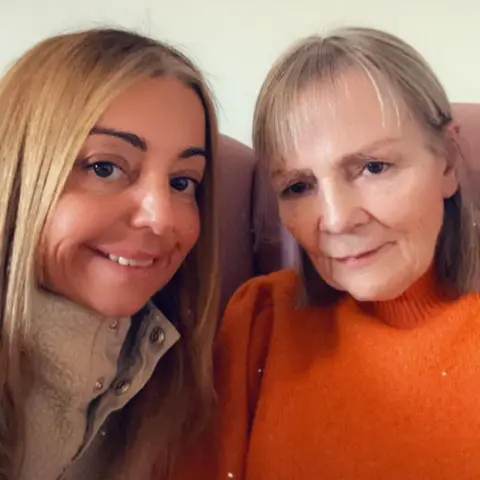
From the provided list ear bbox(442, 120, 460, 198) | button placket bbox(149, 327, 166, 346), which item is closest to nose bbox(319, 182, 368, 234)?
ear bbox(442, 120, 460, 198)

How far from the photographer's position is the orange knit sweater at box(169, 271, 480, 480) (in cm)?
92

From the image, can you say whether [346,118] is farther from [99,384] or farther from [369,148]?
[99,384]

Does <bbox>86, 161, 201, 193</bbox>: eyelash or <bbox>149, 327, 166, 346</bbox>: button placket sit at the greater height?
<bbox>86, 161, 201, 193</bbox>: eyelash

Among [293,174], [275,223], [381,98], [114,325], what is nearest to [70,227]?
[114,325]

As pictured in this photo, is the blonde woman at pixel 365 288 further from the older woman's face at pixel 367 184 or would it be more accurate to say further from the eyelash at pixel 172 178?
the eyelash at pixel 172 178

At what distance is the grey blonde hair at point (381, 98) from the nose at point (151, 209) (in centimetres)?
18

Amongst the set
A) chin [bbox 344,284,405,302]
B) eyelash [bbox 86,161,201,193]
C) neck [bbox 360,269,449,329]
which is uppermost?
eyelash [bbox 86,161,201,193]

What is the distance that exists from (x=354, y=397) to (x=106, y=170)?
0.41 metres

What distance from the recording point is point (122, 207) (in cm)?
82

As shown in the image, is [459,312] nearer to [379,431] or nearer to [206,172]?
[379,431]

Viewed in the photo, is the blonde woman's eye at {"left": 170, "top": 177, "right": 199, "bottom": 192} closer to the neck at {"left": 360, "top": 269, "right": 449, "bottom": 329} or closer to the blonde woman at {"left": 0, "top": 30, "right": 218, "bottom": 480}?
the blonde woman at {"left": 0, "top": 30, "right": 218, "bottom": 480}

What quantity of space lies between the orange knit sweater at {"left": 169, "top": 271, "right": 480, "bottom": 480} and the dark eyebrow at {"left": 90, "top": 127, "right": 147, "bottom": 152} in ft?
1.04

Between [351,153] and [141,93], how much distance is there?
0.81 feet

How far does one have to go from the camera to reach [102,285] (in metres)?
0.83
